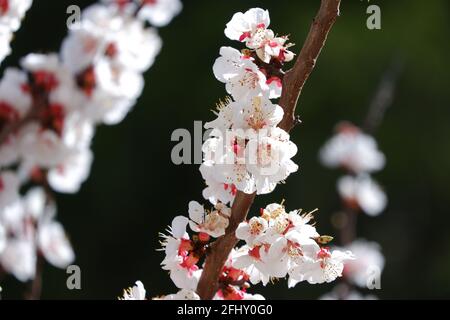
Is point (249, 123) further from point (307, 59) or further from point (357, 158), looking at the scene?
point (357, 158)

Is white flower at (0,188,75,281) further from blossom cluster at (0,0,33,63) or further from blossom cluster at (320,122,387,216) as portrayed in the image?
blossom cluster at (320,122,387,216)

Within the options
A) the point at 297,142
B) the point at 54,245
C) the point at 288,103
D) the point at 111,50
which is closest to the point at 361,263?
the point at 54,245

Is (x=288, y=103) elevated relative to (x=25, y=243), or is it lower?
elevated

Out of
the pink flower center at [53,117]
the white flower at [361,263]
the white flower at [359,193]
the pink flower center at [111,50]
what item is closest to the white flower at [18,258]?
the pink flower center at [53,117]

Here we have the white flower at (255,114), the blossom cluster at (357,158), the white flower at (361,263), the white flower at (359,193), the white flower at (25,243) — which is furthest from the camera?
the blossom cluster at (357,158)

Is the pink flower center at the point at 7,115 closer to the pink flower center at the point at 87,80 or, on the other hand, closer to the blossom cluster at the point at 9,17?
the pink flower center at the point at 87,80

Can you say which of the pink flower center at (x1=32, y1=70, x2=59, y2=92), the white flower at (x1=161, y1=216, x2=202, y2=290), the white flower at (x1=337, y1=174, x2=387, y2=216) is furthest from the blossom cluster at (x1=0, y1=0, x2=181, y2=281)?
the white flower at (x1=337, y1=174, x2=387, y2=216)
